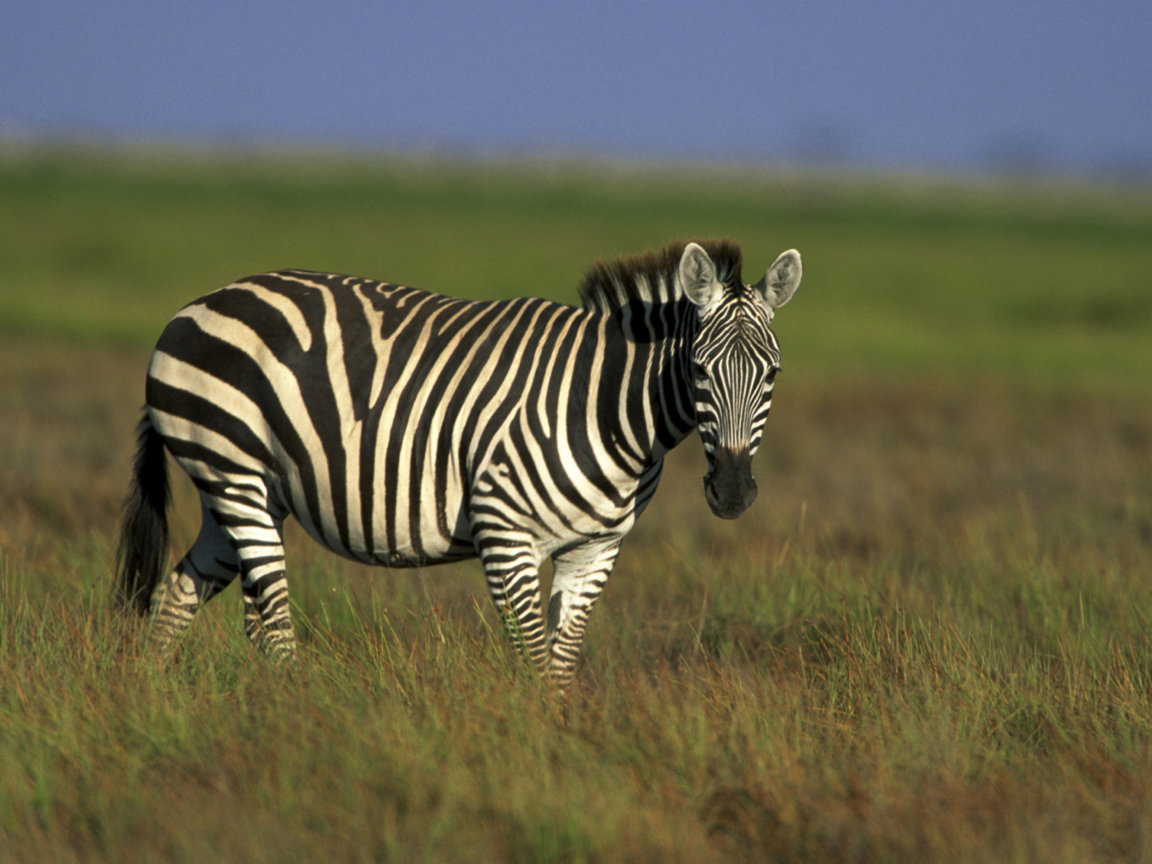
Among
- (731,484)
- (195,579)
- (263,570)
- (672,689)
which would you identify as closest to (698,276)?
(731,484)

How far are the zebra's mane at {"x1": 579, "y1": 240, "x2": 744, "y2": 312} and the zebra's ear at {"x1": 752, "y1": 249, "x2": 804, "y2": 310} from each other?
0.11 meters

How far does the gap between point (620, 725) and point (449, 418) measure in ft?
4.63

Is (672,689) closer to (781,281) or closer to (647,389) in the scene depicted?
(647,389)

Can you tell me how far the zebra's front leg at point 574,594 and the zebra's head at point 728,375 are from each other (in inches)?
30.7

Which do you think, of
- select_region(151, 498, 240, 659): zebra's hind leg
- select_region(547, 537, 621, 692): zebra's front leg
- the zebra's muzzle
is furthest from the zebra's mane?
select_region(151, 498, 240, 659): zebra's hind leg

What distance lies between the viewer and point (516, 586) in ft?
14.3

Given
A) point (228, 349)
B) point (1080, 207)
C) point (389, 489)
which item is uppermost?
point (1080, 207)

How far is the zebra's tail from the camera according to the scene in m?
5.05

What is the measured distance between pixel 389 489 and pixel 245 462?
65 centimetres

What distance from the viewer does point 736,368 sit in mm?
3949

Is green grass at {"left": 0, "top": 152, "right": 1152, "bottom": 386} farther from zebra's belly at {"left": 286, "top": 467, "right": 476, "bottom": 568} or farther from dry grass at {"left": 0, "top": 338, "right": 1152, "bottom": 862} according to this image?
dry grass at {"left": 0, "top": 338, "right": 1152, "bottom": 862}

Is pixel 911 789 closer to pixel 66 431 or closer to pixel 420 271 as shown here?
pixel 66 431

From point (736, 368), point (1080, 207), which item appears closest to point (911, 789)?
point (736, 368)

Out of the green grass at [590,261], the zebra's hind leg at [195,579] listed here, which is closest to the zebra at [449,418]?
the zebra's hind leg at [195,579]
